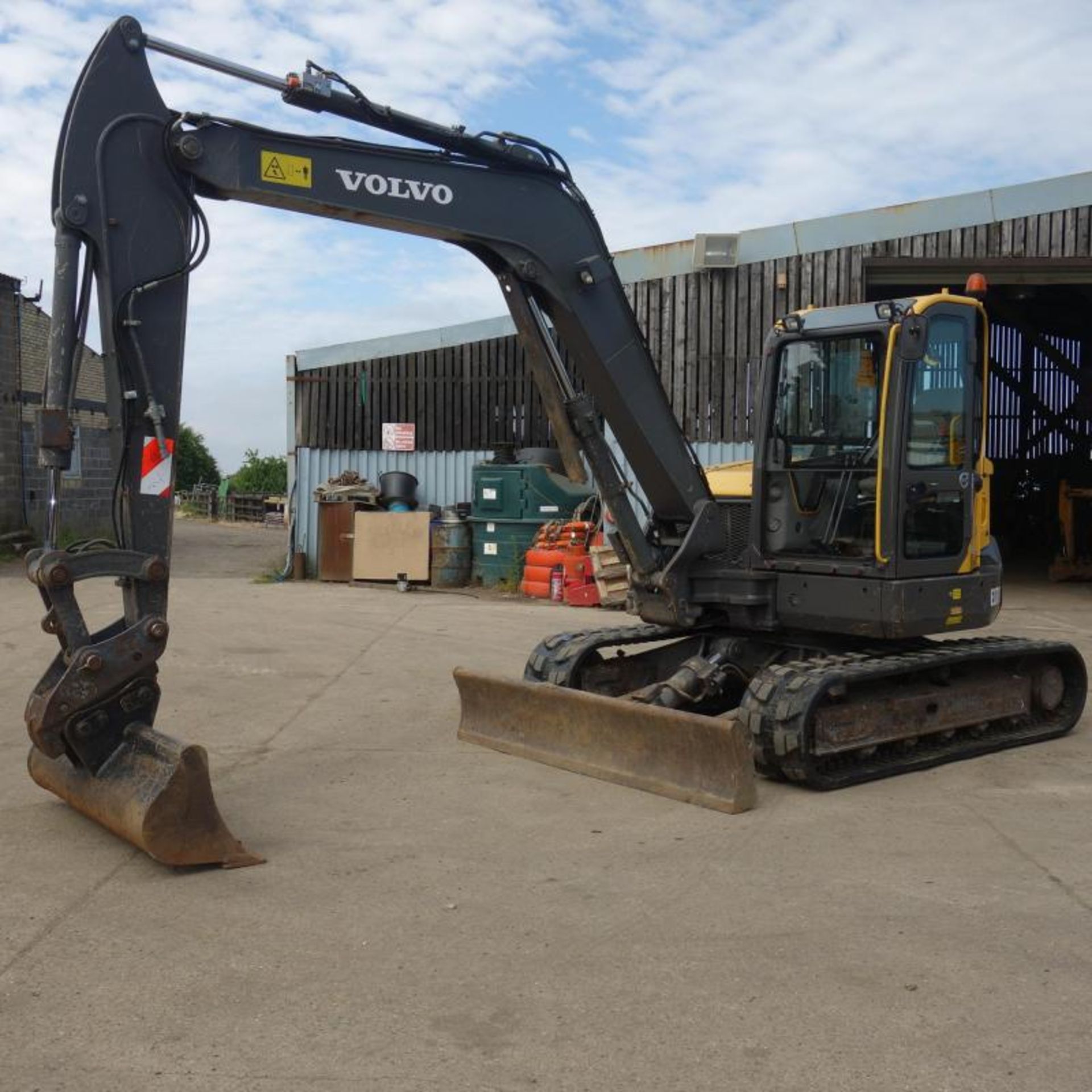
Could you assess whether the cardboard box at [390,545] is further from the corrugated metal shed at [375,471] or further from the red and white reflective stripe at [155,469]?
the red and white reflective stripe at [155,469]

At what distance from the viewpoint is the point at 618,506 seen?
25.5 ft

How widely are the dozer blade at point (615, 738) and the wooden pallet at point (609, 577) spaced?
8.03 meters

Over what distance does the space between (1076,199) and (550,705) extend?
38.9 feet

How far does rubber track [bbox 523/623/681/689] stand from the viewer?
812 cm

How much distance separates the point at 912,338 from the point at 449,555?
11.6 m

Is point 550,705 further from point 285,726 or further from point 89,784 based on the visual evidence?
point 89,784

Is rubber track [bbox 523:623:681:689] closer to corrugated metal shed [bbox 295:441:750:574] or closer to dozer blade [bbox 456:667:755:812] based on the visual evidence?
dozer blade [bbox 456:667:755:812]

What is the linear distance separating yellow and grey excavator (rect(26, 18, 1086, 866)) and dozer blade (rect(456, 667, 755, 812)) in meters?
0.02

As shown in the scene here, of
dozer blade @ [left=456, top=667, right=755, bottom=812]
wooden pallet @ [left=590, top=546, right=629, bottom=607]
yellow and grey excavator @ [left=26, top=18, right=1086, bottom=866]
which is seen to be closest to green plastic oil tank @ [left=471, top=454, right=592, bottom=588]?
wooden pallet @ [left=590, top=546, right=629, bottom=607]

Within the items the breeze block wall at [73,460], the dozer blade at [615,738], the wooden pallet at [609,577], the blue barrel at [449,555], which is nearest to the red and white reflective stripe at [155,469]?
the dozer blade at [615,738]

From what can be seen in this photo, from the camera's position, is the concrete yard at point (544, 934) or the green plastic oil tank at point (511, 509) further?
the green plastic oil tank at point (511, 509)

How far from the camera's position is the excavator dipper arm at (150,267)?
547 cm

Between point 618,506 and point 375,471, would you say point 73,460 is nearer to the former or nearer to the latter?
point 375,471

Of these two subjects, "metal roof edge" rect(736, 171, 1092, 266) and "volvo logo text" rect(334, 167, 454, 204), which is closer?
"volvo logo text" rect(334, 167, 454, 204)
